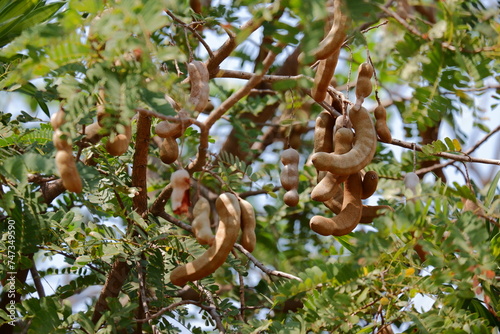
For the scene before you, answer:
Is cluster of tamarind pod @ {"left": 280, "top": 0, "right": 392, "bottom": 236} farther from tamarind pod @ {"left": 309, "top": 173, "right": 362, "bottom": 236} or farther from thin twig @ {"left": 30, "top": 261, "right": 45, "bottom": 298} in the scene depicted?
thin twig @ {"left": 30, "top": 261, "right": 45, "bottom": 298}

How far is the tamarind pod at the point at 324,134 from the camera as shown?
1688 millimetres

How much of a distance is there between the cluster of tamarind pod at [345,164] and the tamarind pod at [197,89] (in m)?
0.27

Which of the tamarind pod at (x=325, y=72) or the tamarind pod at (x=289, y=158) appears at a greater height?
the tamarind pod at (x=325, y=72)

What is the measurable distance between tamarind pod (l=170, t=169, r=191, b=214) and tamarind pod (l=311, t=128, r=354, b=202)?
1.22ft

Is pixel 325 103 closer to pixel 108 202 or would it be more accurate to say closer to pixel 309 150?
pixel 108 202

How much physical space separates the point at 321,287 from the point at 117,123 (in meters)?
0.62

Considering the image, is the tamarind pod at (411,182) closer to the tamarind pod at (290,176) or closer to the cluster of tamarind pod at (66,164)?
the tamarind pod at (290,176)

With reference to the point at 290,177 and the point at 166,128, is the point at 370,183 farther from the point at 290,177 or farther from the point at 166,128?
the point at 166,128

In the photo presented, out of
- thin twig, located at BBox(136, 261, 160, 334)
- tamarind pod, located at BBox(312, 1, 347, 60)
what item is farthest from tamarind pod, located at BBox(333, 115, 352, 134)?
thin twig, located at BBox(136, 261, 160, 334)

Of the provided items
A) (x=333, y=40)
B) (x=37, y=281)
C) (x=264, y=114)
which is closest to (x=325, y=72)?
(x=333, y=40)

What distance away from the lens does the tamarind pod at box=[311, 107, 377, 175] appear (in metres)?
1.49

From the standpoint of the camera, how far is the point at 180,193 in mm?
1299

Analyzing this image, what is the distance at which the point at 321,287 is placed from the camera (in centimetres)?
159

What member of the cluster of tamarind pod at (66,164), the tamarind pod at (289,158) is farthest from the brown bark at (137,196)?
the cluster of tamarind pod at (66,164)
